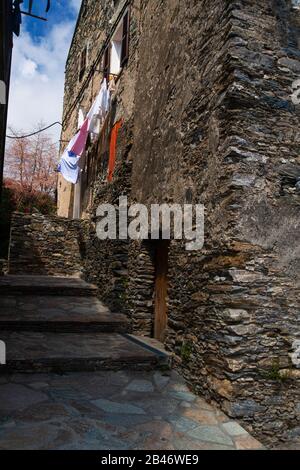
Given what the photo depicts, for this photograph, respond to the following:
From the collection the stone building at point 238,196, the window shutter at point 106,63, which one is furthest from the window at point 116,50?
the stone building at point 238,196

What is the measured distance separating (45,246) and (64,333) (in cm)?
528

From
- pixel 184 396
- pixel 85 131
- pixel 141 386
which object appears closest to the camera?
pixel 184 396

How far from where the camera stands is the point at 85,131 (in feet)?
31.2

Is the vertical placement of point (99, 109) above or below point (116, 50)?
below

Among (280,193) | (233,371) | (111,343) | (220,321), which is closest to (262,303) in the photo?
(220,321)

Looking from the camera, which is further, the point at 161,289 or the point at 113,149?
the point at 113,149

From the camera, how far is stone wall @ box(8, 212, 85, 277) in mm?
10031

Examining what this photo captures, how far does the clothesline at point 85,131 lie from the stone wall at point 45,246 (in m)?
1.39

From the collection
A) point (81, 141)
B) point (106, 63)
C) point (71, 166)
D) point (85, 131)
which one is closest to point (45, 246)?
point (71, 166)

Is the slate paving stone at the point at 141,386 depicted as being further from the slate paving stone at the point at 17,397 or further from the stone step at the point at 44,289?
the stone step at the point at 44,289

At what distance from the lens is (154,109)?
561 cm

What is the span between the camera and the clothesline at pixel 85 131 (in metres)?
8.41

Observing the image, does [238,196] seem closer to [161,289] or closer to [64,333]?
[161,289]
